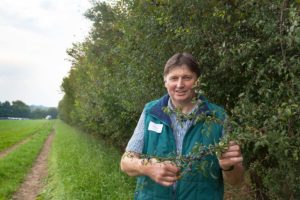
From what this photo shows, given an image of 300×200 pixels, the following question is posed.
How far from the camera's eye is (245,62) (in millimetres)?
3668

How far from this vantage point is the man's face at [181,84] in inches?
120

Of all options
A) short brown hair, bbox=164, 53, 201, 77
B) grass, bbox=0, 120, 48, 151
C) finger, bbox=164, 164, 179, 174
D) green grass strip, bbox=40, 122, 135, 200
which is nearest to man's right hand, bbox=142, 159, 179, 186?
finger, bbox=164, 164, 179, 174

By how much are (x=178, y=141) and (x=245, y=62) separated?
1.15 meters

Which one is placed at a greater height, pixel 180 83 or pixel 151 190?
pixel 180 83

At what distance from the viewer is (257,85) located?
410 cm

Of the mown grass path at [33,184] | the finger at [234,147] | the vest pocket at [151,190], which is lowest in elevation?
the mown grass path at [33,184]

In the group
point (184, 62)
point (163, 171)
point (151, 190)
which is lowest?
point (151, 190)

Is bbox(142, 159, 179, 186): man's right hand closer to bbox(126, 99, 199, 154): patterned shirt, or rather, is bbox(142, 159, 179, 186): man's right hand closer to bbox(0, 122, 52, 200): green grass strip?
bbox(126, 99, 199, 154): patterned shirt

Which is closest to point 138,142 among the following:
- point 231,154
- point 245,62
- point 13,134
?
point 231,154

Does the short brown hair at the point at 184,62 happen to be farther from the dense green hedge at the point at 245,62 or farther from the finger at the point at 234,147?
the finger at the point at 234,147

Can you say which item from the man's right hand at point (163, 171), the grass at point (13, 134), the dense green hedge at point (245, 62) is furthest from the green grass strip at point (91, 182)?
the grass at point (13, 134)

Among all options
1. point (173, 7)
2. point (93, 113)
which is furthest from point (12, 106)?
point (173, 7)

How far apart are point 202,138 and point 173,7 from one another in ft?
8.92

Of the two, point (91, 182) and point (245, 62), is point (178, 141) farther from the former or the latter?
point (91, 182)
